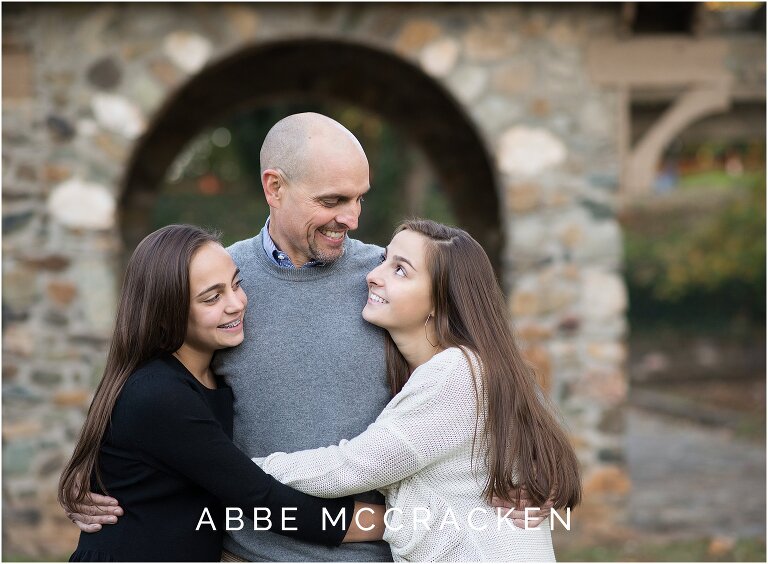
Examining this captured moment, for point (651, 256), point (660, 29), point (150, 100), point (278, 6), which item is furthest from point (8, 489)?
point (651, 256)

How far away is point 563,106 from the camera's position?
536 centimetres

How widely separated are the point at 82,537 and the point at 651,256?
1053 centimetres

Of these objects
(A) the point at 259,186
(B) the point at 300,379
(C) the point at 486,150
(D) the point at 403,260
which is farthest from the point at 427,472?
(A) the point at 259,186

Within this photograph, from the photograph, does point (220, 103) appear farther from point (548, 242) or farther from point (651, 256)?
point (651, 256)

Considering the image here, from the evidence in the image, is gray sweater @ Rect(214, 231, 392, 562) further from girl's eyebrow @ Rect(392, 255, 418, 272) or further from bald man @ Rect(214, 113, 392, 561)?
girl's eyebrow @ Rect(392, 255, 418, 272)

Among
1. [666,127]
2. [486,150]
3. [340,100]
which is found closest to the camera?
[486,150]

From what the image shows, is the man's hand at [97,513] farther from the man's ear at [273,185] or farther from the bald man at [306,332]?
the man's ear at [273,185]

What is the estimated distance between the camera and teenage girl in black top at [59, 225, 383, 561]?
2191 mm

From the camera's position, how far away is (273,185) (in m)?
2.60

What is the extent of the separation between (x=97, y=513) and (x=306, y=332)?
2.10 ft

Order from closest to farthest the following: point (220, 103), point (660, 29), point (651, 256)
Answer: point (660, 29)
point (220, 103)
point (651, 256)

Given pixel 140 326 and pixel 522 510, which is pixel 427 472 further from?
pixel 140 326

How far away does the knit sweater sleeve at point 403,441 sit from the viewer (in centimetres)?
223

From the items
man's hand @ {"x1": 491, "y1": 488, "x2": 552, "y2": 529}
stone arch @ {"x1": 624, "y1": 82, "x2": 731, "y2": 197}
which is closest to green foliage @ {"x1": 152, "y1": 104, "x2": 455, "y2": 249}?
stone arch @ {"x1": 624, "y1": 82, "x2": 731, "y2": 197}
